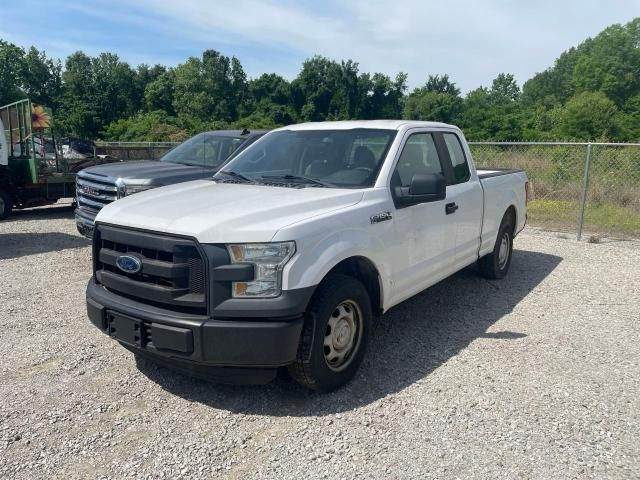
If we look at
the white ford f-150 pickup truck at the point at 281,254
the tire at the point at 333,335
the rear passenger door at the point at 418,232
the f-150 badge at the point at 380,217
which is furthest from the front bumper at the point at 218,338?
the rear passenger door at the point at 418,232

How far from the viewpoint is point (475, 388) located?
387 centimetres

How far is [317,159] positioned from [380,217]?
93 centimetres

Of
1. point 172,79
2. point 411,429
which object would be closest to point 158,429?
point 411,429

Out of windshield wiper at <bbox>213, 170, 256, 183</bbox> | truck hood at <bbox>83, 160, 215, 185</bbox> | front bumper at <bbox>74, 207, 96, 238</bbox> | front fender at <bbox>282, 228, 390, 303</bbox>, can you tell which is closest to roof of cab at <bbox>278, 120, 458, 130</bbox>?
windshield wiper at <bbox>213, 170, 256, 183</bbox>

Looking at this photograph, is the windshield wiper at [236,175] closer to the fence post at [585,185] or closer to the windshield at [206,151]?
Result: the windshield at [206,151]

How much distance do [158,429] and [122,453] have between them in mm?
288

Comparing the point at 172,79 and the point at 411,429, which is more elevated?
the point at 172,79

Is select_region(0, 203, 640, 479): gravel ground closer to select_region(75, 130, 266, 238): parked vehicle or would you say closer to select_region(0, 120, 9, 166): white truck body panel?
select_region(75, 130, 266, 238): parked vehicle

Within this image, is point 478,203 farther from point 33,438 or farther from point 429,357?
point 33,438

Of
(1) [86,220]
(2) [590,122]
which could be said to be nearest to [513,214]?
(1) [86,220]

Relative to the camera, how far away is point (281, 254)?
10.5 feet

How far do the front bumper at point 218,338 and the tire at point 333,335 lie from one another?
146 mm

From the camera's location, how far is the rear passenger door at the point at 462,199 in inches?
204

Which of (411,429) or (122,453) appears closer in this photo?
(122,453)
